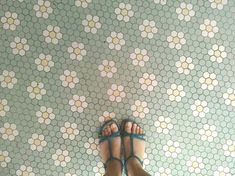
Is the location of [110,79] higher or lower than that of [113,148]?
higher

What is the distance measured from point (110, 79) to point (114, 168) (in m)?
0.33

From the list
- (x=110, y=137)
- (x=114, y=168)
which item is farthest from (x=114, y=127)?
(x=114, y=168)

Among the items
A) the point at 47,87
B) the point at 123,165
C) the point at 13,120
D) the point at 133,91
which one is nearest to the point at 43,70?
the point at 47,87

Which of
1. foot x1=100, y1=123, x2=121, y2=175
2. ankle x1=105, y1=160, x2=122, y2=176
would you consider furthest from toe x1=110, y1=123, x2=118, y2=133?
ankle x1=105, y1=160, x2=122, y2=176

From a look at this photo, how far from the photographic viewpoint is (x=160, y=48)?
1.44 m

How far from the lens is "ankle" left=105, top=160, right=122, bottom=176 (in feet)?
4.54

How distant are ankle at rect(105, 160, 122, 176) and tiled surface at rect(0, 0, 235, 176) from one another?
0.08 metres

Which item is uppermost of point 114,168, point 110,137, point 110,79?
point 110,79

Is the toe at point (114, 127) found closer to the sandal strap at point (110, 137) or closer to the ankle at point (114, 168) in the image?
the sandal strap at point (110, 137)

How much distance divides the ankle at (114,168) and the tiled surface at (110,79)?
8 centimetres

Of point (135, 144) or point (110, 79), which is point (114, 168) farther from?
point (110, 79)

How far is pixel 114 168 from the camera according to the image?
55.1 inches

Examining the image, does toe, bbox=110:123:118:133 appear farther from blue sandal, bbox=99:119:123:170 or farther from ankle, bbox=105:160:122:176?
ankle, bbox=105:160:122:176

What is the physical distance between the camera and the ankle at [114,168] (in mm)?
1385
